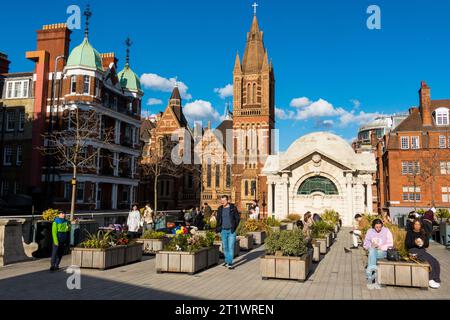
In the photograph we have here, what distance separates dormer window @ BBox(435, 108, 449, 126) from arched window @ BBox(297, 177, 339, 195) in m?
27.6

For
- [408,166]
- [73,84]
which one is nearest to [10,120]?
[73,84]

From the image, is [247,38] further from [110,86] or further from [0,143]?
[0,143]

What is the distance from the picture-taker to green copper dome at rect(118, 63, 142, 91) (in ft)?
153

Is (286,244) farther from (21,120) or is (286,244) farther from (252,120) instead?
(252,120)

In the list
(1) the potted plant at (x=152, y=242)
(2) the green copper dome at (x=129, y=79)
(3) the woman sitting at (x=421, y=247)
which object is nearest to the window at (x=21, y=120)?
(2) the green copper dome at (x=129, y=79)

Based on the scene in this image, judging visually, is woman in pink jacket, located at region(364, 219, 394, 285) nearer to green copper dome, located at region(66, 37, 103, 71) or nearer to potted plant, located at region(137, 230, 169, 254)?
potted plant, located at region(137, 230, 169, 254)

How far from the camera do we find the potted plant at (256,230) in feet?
72.2

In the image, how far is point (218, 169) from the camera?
75.6 m

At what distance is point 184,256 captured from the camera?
1202cm

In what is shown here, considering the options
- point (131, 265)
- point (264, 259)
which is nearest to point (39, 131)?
point (131, 265)

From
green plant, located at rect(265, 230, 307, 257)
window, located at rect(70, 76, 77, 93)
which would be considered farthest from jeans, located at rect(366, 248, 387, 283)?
window, located at rect(70, 76, 77, 93)
